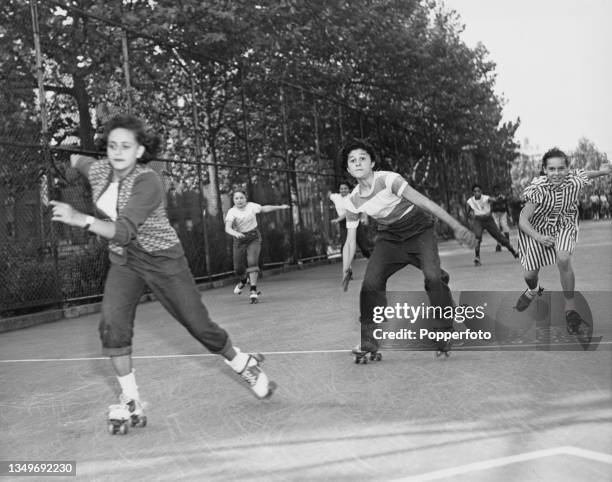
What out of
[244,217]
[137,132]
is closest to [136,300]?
[137,132]

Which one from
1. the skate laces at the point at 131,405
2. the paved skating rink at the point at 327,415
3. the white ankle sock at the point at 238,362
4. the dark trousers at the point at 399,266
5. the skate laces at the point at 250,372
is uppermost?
the dark trousers at the point at 399,266

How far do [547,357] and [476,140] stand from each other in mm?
33927

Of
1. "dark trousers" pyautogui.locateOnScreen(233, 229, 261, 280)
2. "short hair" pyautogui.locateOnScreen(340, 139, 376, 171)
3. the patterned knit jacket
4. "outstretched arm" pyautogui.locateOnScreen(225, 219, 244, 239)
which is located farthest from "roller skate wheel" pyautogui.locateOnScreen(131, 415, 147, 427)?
"dark trousers" pyautogui.locateOnScreen(233, 229, 261, 280)

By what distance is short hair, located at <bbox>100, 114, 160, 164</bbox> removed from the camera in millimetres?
4672

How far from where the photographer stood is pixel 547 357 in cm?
578

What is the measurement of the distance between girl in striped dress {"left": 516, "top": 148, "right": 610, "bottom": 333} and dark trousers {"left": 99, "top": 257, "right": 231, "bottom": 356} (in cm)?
321

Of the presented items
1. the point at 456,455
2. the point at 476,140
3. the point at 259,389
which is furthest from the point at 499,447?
the point at 476,140

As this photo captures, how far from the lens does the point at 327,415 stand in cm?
457

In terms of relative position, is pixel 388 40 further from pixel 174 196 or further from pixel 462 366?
pixel 462 366

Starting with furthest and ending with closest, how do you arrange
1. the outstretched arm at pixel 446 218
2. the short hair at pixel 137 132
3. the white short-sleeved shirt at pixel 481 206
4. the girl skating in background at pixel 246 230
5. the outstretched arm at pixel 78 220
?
the white short-sleeved shirt at pixel 481 206, the girl skating in background at pixel 246 230, the outstretched arm at pixel 446 218, the short hair at pixel 137 132, the outstretched arm at pixel 78 220

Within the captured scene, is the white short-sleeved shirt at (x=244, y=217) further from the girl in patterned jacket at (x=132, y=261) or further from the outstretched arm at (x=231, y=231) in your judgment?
the girl in patterned jacket at (x=132, y=261)

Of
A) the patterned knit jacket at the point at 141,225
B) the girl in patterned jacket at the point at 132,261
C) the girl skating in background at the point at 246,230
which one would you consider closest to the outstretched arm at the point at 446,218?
the girl in patterned jacket at the point at 132,261

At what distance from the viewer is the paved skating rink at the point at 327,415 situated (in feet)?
11.7

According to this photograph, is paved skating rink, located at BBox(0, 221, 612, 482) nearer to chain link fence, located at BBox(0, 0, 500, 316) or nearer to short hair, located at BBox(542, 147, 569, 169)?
short hair, located at BBox(542, 147, 569, 169)
